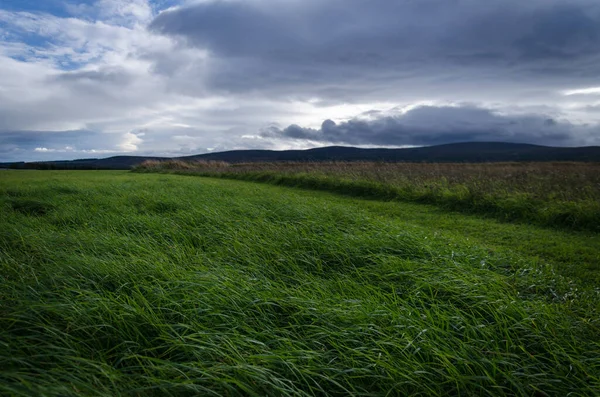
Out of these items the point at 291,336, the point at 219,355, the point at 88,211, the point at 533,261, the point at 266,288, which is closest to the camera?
the point at 219,355

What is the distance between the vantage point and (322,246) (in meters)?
4.53

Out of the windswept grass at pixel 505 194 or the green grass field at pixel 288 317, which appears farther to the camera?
the windswept grass at pixel 505 194

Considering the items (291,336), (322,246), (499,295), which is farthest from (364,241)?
(291,336)

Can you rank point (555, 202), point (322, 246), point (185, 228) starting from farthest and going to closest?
point (555, 202), point (185, 228), point (322, 246)

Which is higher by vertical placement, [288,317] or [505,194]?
[505,194]

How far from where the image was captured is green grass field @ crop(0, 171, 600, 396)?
6.81ft

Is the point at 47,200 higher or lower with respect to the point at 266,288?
higher

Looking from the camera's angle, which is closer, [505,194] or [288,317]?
[288,317]

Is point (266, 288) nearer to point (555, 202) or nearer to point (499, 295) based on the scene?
point (499, 295)

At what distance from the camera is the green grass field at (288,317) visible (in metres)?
2.07

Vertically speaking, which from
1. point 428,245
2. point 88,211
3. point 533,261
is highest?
point 88,211

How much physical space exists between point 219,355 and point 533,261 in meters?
4.77

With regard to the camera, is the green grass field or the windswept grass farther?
the windswept grass

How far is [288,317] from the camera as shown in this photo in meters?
2.77
